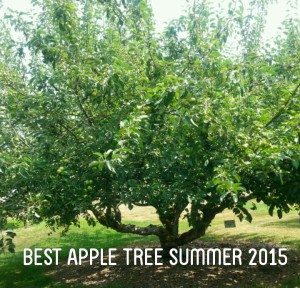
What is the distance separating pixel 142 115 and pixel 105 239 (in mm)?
13766

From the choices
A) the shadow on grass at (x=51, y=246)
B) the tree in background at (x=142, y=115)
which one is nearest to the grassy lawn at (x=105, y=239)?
the shadow on grass at (x=51, y=246)

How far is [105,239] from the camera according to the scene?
18531mm

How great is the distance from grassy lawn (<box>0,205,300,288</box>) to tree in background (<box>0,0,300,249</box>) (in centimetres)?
474

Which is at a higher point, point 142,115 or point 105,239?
point 142,115

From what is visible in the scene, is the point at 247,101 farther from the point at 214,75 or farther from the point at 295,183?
the point at 295,183

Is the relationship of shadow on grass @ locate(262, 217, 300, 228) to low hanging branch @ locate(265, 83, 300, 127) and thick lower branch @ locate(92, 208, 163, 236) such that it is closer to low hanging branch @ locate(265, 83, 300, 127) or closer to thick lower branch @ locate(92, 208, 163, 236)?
thick lower branch @ locate(92, 208, 163, 236)

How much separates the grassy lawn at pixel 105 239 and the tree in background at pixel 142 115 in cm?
474

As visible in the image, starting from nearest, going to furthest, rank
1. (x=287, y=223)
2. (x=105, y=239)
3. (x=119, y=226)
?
(x=119, y=226), (x=287, y=223), (x=105, y=239)

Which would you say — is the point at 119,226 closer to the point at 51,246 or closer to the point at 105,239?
the point at 105,239

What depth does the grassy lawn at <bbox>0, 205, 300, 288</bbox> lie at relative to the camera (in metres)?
13.1

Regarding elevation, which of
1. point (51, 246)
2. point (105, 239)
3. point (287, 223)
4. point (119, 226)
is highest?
point (119, 226)

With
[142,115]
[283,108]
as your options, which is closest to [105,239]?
[283,108]

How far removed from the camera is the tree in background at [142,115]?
6371mm

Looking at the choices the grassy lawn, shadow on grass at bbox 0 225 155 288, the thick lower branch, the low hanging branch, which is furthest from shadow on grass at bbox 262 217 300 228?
the low hanging branch
